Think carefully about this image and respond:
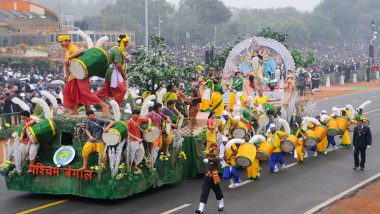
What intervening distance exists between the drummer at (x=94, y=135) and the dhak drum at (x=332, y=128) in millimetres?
8748

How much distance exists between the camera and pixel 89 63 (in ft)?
51.1

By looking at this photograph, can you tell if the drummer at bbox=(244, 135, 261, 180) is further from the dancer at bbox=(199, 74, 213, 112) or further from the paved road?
the dancer at bbox=(199, 74, 213, 112)

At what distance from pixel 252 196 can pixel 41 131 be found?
16.0 ft

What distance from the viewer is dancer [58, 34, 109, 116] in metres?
15.7

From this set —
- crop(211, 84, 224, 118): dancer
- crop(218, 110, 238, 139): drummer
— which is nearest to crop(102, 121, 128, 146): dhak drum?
crop(218, 110, 238, 139): drummer

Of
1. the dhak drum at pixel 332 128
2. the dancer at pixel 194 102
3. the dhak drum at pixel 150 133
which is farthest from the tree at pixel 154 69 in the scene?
the dhak drum at pixel 332 128

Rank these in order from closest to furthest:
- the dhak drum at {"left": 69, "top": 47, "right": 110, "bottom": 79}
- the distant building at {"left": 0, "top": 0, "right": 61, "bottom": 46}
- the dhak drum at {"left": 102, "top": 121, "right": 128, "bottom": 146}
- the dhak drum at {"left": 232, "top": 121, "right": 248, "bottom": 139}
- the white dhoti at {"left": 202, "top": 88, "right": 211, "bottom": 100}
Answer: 1. the dhak drum at {"left": 102, "top": 121, "right": 128, "bottom": 146}
2. the dhak drum at {"left": 69, "top": 47, "right": 110, "bottom": 79}
3. the dhak drum at {"left": 232, "top": 121, "right": 248, "bottom": 139}
4. the white dhoti at {"left": 202, "top": 88, "right": 211, "bottom": 100}
5. the distant building at {"left": 0, "top": 0, "right": 61, "bottom": 46}

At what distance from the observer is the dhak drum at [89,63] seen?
50.6ft

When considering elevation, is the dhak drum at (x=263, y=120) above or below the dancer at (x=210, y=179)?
above

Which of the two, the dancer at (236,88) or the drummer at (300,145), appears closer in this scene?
the drummer at (300,145)

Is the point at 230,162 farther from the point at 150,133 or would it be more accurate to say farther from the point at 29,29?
the point at 29,29

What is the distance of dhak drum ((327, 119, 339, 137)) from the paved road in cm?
142

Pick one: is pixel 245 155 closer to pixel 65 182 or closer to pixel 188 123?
pixel 188 123

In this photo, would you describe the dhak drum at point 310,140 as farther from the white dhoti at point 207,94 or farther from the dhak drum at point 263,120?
the white dhoti at point 207,94
